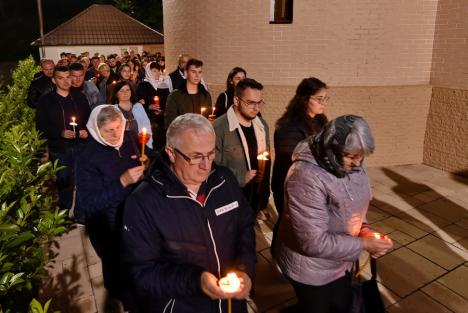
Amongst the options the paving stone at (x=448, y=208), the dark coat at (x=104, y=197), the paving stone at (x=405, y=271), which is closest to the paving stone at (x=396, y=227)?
the paving stone at (x=405, y=271)

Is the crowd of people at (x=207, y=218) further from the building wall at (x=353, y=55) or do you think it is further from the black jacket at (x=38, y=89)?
the black jacket at (x=38, y=89)

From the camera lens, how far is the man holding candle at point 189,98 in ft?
20.0

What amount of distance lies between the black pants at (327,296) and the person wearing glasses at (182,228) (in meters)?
0.57

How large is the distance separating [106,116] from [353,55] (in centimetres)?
599

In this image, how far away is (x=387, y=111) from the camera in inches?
324

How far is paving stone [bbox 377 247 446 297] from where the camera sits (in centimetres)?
430

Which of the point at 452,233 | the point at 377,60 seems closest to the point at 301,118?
the point at 452,233

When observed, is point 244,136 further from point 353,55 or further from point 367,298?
point 353,55

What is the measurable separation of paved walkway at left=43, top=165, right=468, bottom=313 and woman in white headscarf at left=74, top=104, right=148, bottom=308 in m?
0.95

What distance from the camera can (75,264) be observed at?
4871 mm

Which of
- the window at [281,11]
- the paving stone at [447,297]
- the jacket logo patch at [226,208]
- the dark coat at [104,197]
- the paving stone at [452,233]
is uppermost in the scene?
the window at [281,11]

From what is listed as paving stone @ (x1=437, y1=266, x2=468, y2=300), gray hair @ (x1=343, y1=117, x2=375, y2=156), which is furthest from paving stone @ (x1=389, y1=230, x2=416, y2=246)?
gray hair @ (x1=343, y1=117, x2=375, y2=156)

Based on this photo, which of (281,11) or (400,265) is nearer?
(400,265)

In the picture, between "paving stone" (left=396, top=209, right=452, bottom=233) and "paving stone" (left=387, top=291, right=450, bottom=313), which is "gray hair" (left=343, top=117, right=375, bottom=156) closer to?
"paving stone" (left=387, top=291, right=450, bottom=313)
